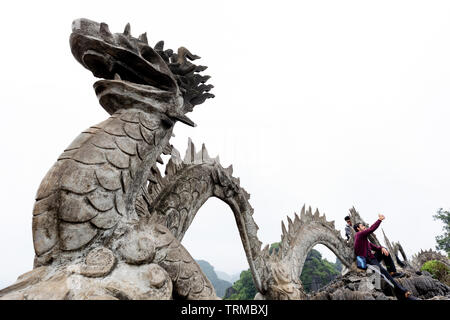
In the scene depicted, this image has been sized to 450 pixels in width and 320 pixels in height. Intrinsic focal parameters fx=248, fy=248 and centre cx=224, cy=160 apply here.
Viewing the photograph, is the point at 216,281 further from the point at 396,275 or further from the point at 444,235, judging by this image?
the point at 396,275

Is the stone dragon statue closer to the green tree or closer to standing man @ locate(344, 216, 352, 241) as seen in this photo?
standing man @ locate(344, 216, 352, 241)

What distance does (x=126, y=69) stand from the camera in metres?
2.01

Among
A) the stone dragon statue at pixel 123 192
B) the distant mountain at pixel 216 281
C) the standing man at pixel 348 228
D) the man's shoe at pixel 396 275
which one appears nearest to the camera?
the stone dragon statue at pixel 123 192

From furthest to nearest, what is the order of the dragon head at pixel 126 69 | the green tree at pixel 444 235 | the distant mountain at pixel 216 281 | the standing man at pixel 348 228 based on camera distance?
the distant mountain at pixel 216 281
the green tree at pixel 444 235
the standing man at pixel 348 228
the dragon head at pixel 126 69

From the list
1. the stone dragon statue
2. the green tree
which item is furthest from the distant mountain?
the stone dragon statue

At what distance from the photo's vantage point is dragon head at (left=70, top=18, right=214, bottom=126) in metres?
1.84

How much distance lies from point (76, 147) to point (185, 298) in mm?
1223

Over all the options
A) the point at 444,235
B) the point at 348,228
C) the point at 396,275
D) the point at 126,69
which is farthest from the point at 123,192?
the point at 444,235

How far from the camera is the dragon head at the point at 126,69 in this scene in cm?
184

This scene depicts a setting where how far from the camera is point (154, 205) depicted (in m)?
2.43

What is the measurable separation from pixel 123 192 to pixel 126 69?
1.01 meters

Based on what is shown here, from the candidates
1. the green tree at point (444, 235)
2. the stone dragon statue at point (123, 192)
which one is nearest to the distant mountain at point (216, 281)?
the green tree at point (444, 235)

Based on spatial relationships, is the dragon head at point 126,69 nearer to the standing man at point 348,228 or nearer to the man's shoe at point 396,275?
the man's shoe at point 396,275
